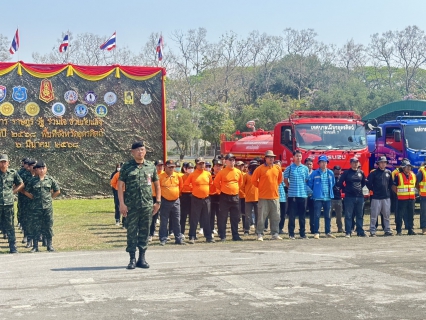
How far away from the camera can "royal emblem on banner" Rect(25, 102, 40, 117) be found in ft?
87.1

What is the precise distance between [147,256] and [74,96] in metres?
16.7

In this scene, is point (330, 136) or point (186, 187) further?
point (330, 136)

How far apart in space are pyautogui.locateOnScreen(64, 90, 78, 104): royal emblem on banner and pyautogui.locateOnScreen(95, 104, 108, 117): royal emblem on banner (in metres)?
0.98

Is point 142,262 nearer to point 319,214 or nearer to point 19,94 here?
point 319,214

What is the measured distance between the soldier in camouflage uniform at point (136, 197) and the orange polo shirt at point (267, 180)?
4.50 metres

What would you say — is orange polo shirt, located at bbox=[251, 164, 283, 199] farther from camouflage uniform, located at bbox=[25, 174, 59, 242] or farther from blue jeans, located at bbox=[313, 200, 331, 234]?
camouflage uniform, located at bbox=[25, 174, 59, 242]

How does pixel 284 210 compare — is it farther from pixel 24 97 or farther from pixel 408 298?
pixel 24 97

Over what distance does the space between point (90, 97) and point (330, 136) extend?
1148 cm

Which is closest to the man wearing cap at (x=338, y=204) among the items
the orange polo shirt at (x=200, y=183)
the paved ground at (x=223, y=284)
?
the paved ground at (x=223, y=284)

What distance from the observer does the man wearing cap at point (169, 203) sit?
531 inches

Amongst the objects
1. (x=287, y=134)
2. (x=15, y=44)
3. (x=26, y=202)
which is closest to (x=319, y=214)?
(x=287, y=134)

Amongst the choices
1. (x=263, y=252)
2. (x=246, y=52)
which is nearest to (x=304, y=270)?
(x=263, y=252)

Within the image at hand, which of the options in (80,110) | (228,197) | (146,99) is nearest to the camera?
(228,197)

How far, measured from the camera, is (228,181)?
561 inches
